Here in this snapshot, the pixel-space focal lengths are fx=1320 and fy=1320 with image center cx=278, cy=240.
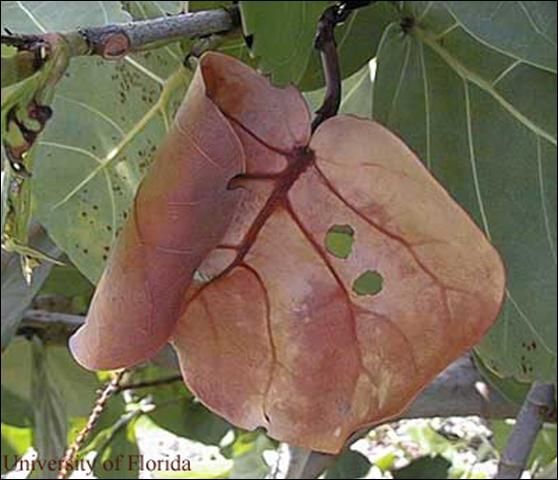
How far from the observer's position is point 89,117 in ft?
2.01

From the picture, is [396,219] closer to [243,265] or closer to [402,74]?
[243,265]

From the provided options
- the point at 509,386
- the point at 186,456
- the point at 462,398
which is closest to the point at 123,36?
the point at 509,386

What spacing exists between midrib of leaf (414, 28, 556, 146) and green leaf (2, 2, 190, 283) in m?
0.12

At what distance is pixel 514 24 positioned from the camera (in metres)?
0.52

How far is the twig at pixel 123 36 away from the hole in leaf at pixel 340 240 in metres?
0.08

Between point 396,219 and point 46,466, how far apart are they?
66cm

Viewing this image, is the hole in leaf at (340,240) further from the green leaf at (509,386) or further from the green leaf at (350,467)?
the green leaf at (350,467)

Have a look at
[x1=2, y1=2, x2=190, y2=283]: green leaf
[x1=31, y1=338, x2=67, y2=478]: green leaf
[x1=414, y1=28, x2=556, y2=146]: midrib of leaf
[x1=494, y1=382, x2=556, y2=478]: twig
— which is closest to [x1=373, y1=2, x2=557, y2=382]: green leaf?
[x1=414, y1=28, x2=556, y2=146]: midrib of leaf

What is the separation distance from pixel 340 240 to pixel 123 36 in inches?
4.3

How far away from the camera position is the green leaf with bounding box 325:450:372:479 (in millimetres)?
1326

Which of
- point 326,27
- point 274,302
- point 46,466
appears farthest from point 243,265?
point 46,466

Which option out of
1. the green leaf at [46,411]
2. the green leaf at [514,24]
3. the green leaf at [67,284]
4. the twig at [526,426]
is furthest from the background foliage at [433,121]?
the green leaf at [46,411]

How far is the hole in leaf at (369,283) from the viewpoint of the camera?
0.43m

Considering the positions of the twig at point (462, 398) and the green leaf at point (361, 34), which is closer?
the green leaf at point (361, 34)
